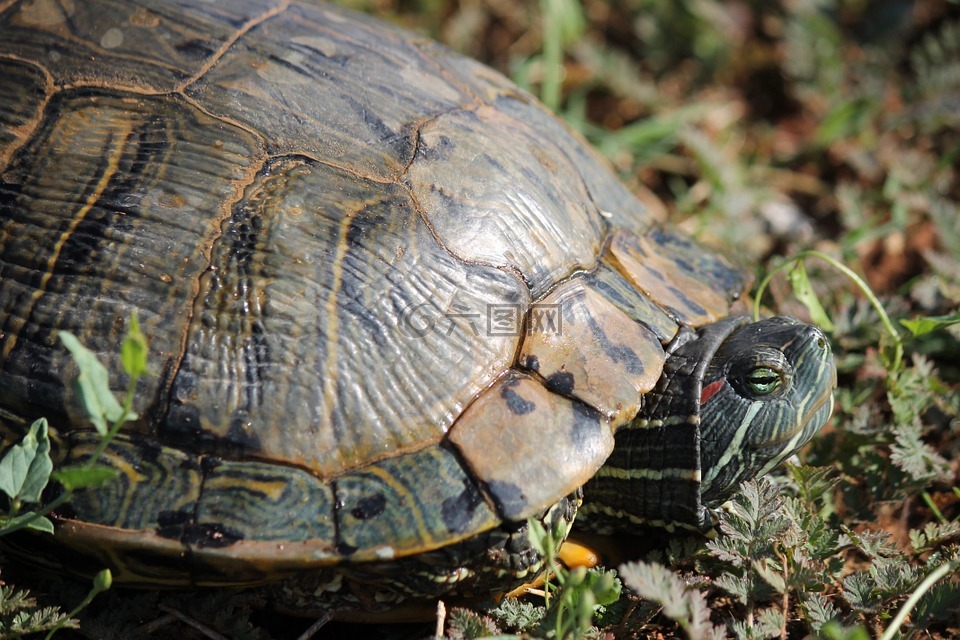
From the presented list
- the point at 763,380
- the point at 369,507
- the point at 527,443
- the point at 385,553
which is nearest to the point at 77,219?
the point at 369,507

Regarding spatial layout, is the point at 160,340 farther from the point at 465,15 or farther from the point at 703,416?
the point at 465,15

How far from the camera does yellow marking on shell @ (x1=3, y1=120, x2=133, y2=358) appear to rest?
244cm

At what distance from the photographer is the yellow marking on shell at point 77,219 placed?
244cm

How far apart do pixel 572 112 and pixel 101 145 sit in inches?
114

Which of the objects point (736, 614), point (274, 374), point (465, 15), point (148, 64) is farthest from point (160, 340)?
point (465, 15)

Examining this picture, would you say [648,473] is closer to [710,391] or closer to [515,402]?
[710,391]

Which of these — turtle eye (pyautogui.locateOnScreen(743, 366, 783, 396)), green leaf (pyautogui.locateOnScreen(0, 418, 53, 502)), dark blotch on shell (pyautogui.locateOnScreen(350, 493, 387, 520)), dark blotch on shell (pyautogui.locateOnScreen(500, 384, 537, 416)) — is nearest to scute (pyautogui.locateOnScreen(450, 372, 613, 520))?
→ dark blotch on shell (pyautogui.locateOnScreen(500, 384, 537, 416))

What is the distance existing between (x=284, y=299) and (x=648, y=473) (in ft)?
4.16

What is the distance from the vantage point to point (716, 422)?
2.72 metres

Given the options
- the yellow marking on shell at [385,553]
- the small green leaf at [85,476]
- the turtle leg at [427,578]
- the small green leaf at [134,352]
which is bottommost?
the turtle leg at [427,578]

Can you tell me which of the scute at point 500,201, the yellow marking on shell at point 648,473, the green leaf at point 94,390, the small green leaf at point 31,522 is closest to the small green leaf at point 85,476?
the green leaf at point 94,390

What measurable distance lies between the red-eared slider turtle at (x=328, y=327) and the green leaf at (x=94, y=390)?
1.22ft

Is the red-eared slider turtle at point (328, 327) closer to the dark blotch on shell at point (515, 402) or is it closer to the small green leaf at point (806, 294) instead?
the dark blotch on shell at point (515, 402)

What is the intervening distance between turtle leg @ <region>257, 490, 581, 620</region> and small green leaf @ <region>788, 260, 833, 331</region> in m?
1.30
